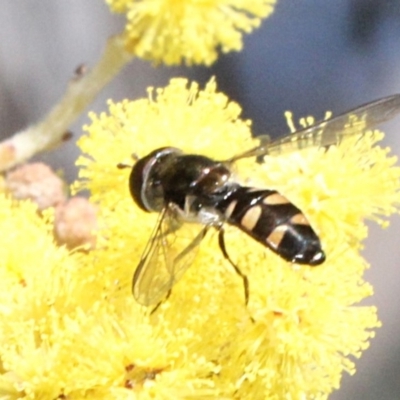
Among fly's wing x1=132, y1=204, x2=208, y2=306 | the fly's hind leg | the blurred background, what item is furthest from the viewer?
the blurred background

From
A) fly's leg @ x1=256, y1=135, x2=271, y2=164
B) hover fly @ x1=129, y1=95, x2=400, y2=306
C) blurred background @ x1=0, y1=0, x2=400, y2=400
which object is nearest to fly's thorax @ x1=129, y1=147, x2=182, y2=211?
hover fly @ x1=129, y1=95, x2=400, y2=306

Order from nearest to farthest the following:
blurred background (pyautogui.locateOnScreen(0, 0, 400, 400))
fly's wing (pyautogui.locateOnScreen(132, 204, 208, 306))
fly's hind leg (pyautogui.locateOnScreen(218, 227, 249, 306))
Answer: fly's wing (pyautogui.locateOnScreen(132, 204, 208, 306)) → fly's hind leg (pyautogui.locateOnScreen(218, 227, 249, 306)) → blurred background (pyautogui.locateOnScreen(0, 0, 400, 400))


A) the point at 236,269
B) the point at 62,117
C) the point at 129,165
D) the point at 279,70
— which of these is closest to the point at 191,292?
the point at 236,269

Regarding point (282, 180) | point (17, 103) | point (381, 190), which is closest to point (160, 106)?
point (282, 180)

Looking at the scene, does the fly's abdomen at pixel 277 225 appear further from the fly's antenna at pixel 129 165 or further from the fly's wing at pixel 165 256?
the fly's antenna at pixel 129 165

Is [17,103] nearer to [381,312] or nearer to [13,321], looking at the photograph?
[381,312]

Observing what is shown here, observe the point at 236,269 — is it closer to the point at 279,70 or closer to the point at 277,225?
the point at 277,225

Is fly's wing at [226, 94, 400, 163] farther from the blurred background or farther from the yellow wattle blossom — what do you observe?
the blurred background
